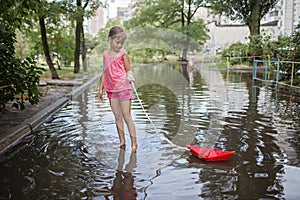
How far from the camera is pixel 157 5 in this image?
45000 millimetres

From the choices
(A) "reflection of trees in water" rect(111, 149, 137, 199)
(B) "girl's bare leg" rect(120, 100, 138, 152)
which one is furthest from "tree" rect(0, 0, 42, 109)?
(A) "reflection of trees in water" rect(111, 149, 137, 199)

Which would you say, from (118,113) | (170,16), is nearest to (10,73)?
(118,113)

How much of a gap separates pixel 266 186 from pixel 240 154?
1214 mm

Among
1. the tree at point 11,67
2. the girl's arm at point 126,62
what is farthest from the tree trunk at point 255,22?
the girl's arm at point 126,62

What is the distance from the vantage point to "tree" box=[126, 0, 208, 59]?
4394 cm

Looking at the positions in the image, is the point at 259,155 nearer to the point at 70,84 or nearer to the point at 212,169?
the point at 212,169

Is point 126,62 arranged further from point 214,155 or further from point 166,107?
point 166,107

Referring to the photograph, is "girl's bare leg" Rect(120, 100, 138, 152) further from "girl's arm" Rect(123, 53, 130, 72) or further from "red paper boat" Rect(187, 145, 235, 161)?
"red paper boat" Rect(187, 145, 235, 161)

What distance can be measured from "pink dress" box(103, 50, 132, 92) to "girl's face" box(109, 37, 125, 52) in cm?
8

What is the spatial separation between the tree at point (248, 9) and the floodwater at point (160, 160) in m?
23.6

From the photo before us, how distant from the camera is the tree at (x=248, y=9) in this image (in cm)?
3069

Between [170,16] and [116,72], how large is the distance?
42912 mm

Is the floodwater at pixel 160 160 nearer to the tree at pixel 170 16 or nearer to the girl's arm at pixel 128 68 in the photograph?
the girl's arm at pixel 128 68

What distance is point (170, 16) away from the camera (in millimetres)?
46719
